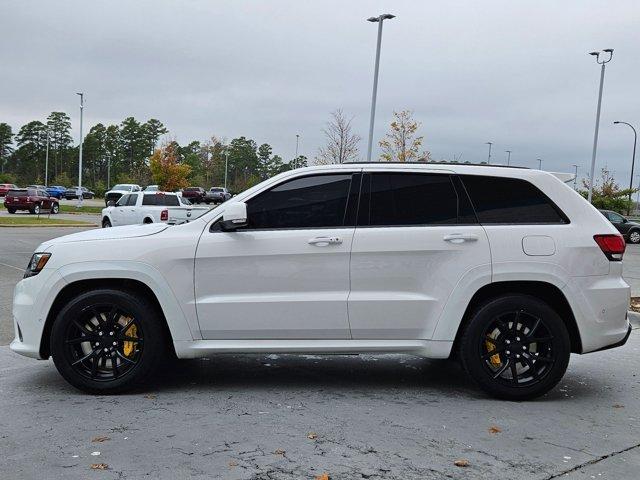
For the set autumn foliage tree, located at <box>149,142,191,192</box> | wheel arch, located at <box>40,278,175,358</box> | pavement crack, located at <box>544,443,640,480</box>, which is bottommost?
pavement crack, located at <box>544,443,640,480</box>

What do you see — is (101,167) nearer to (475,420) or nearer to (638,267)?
(638,267)

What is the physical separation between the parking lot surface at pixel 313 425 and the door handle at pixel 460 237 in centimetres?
125

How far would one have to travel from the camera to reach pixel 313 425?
4465mm

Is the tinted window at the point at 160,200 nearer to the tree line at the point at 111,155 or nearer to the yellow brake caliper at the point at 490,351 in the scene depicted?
the yellow brake caliper at the point at 490,351

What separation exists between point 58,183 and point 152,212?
8500 cm

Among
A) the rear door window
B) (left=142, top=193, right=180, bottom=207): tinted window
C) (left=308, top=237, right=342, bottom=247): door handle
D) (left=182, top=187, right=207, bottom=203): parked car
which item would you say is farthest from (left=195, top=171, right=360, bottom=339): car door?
(left=182, top=187, right=207, bottom=203): parked car

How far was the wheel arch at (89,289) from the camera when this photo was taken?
5137 mm

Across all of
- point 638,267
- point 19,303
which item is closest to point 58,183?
point 638,267

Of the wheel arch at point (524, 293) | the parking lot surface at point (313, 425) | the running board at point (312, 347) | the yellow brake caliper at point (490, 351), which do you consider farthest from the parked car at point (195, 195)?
the yellow brake caliper at point (490, 351)

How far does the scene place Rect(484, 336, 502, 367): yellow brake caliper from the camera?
5.11m

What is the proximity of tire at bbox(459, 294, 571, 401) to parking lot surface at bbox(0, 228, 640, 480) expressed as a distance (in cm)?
16

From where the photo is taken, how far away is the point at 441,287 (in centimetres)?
507

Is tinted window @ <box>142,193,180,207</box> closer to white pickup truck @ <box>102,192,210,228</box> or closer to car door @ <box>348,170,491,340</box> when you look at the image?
white pickup truck @ <box>102,192,210,228</box>

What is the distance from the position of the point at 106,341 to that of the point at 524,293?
3.31 metres
